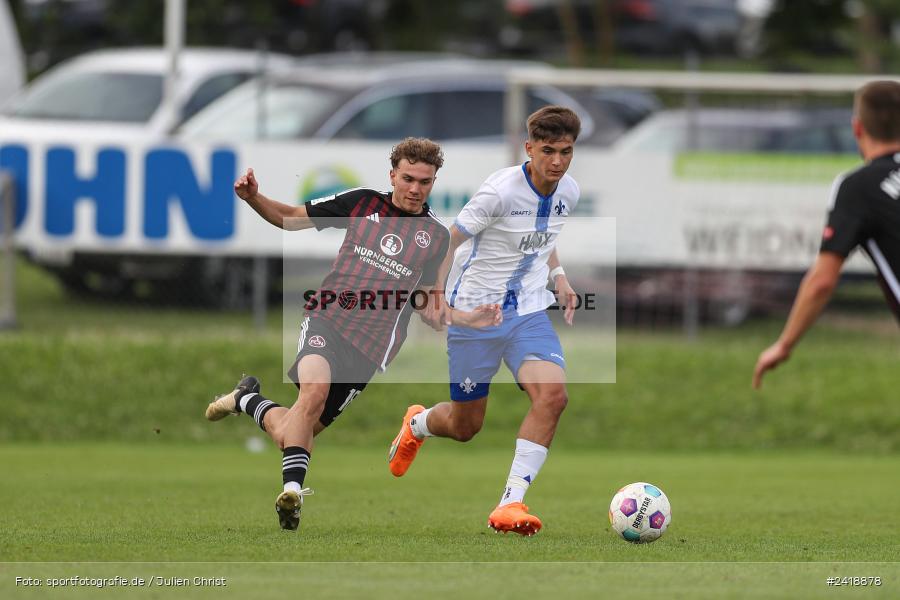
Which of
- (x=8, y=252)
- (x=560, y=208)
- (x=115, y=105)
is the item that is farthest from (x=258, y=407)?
(x=115, y=105)

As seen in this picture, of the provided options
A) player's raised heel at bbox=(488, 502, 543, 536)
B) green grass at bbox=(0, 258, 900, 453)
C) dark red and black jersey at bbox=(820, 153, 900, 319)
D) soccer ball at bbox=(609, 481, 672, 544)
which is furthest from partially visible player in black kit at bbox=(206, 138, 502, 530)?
green grass at bbox=(0, 258, 900, 453)

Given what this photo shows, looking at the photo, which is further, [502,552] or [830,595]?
[502,552]

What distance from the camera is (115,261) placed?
16422 mm

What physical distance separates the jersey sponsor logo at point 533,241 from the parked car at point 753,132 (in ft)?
26.7

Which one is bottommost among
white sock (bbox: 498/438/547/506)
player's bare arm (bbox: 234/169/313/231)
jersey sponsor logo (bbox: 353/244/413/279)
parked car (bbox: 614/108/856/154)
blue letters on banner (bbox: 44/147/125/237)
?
white sock (bbox: 498/438/547/506)

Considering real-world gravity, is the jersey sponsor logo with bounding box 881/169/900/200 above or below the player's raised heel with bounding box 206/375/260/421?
above

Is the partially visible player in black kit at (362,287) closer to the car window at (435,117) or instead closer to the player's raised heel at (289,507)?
the player's raised heel at (289,507)

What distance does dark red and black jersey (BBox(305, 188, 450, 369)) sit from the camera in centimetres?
845

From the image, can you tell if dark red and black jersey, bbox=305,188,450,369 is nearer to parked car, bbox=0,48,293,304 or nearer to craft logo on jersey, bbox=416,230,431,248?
craft logo on jersey, bbox=416,230,431,248

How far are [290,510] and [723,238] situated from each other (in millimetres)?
9105

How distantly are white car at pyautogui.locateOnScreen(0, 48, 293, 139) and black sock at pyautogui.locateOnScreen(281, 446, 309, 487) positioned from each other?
369 inches

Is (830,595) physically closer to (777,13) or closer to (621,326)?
(621,326)

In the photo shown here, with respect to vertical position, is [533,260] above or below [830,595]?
above

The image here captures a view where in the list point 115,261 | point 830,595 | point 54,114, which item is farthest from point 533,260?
point 54,114
